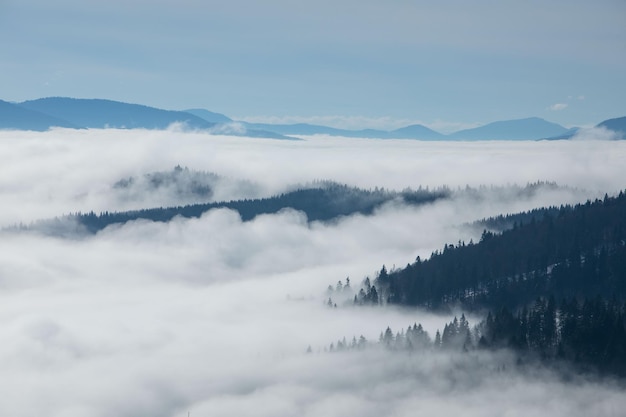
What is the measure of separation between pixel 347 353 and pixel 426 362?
21.4m

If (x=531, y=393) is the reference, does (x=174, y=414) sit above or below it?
below

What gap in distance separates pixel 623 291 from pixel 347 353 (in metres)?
75.2

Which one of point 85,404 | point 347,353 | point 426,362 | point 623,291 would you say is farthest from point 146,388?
point 623,291

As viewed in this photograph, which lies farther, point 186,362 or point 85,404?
point 186,362

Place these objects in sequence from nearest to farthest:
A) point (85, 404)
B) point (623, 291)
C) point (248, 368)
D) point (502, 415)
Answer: point (502, 415) < point (85, 404) < point (248, 368) < point (623, 291)

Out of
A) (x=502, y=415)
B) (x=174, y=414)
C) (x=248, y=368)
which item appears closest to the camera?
(x=502, y=415)

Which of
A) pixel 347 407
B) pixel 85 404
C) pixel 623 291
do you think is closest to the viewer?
pixel 347 407

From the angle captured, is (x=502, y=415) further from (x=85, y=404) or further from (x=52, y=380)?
(x=52, y=380)

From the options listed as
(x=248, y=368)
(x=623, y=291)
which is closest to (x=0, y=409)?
(x=248, y=368)

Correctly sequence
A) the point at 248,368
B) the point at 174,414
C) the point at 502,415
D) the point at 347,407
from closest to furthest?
the point at 502,415 < the point at 347,407 < the point at 174,414 < the point at 248,368

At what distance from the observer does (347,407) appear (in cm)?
14300

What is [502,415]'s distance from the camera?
433 feet

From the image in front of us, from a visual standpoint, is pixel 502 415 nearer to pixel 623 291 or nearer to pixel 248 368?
pixel 248 368

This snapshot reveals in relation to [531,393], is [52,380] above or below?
below
